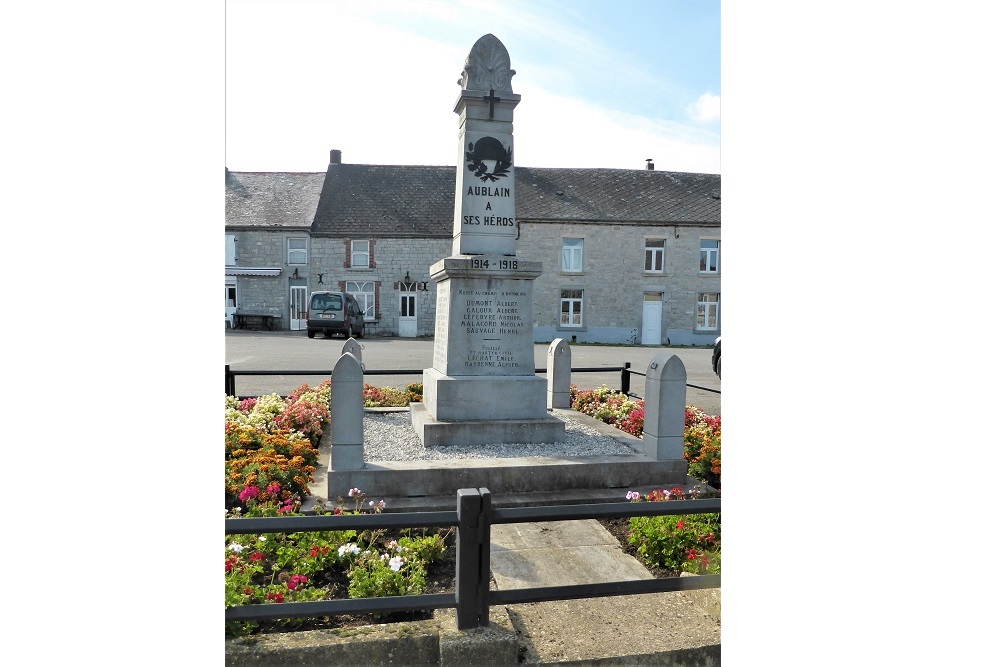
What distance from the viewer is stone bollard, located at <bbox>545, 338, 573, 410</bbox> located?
853cm

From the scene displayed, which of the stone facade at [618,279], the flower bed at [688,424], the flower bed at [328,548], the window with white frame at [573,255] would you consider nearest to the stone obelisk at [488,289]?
the flower bed at [688,424]

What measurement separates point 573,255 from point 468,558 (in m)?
24.7

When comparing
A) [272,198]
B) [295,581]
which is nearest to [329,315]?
[272,198]

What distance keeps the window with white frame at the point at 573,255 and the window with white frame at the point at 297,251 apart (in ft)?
37.7

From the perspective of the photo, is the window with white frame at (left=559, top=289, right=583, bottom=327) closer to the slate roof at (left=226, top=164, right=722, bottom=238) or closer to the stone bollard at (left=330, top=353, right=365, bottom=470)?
the slate roof at (left=226, top=164, right=722, bottom=238)

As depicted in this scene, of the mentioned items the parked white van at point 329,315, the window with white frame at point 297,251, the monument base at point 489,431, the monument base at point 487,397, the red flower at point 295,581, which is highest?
the window with white frame at point 297,251

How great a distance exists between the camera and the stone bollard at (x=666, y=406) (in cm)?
544

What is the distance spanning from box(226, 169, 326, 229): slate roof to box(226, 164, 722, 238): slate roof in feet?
0.14

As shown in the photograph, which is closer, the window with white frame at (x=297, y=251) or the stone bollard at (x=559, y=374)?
the stone bollard at (x=559, y=374)

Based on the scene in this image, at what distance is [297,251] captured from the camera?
26.7 meters

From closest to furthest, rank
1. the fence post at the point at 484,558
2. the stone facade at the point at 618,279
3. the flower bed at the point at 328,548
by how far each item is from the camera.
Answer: the fence post at the point at 484,558, the flower bed at the point at 328,548, the stone facade at the point at 618,279

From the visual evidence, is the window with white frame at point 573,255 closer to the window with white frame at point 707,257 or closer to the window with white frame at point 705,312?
the window with white frame at point 707,257

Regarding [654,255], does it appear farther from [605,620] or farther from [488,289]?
[605,620]
